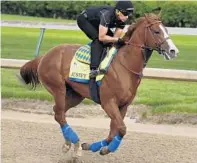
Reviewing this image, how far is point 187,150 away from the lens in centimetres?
740

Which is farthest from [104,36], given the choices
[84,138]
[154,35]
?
[84,138]

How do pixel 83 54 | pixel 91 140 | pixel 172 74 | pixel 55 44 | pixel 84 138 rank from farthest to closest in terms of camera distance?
pixel 55 44 → pixel 172 74 → pixel 84 138 → pixel 91 140 → pixel 83 54

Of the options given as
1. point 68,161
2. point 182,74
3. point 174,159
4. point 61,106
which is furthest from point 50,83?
point 182,74

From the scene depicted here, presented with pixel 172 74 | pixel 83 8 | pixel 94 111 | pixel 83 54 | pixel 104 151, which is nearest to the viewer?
pixel 104 151

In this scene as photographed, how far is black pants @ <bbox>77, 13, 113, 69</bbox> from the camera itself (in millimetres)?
6812

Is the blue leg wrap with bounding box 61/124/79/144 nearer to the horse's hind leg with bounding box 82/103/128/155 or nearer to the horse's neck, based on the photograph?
the horse's hind leg with bounding box 82/103/128/155

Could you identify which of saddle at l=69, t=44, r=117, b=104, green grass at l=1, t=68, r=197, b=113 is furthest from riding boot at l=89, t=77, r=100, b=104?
green grass at l=1, t=68, r=197, b=113

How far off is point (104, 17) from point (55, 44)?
1180cm

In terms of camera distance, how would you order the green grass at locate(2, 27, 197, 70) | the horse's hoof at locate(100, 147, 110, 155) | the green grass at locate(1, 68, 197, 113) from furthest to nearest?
the green grass at locate(2, 27, 197, 70) < the green grass at locate(1, 68, 197, 113) < the horse's hoof at locate(100, 147, 110, 155)

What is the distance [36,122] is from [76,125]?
26.8 inches

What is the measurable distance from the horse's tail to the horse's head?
1.76m

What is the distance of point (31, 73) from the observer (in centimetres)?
792

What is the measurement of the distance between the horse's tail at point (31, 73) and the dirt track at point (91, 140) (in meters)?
0.80

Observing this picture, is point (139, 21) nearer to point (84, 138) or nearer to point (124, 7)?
point (124, 7)
